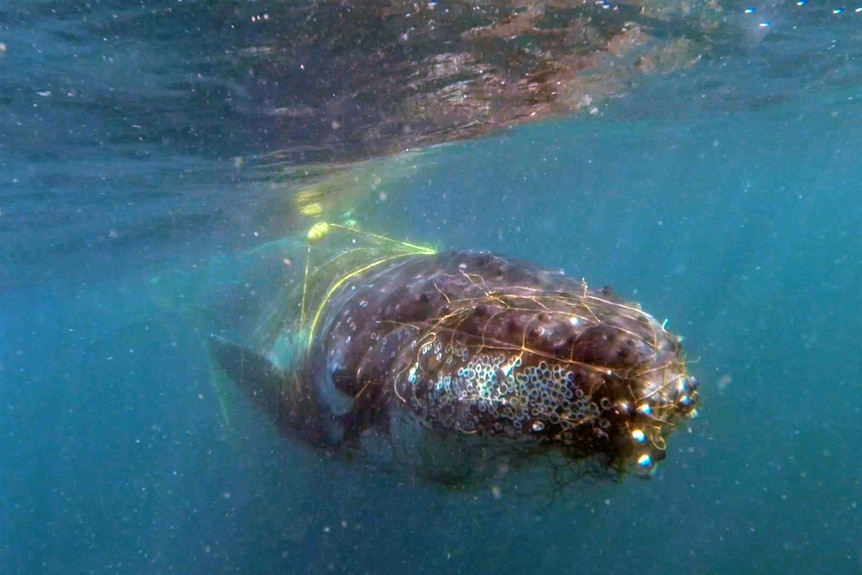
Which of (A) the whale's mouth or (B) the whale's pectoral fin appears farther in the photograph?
(B) the whale's pectoral fin

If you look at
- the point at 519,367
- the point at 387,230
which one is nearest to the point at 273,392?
the point at 519,367

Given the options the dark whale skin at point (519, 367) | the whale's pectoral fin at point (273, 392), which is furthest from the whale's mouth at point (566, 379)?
the whale's pectoral fin at point (273, 392)

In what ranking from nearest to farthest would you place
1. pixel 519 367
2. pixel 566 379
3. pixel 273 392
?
pixel 566 379 → pixel 519 367 → pixel 273 392

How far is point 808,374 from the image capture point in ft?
147

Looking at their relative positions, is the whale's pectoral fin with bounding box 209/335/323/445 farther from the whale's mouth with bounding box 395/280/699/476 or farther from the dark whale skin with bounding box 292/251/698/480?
the whale's mouth with bounding box 395/280/699/476

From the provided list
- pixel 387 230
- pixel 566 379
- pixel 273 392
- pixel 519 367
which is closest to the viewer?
pixel 566 379

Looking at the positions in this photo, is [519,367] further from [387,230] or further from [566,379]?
[387,230]

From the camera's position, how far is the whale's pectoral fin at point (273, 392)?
20.0ft

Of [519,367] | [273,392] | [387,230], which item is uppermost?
[519,367]

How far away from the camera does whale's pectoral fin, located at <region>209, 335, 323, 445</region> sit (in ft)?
20.0

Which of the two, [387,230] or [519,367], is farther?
[387,230]

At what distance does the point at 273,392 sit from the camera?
6.97 m

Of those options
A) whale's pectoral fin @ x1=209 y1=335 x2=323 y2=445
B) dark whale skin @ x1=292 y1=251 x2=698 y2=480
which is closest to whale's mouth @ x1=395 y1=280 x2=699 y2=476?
dark whale skin @ x1=292 y1=251 x2=698 y2=480

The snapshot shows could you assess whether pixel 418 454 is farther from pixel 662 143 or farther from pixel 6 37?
pixel 662 143
